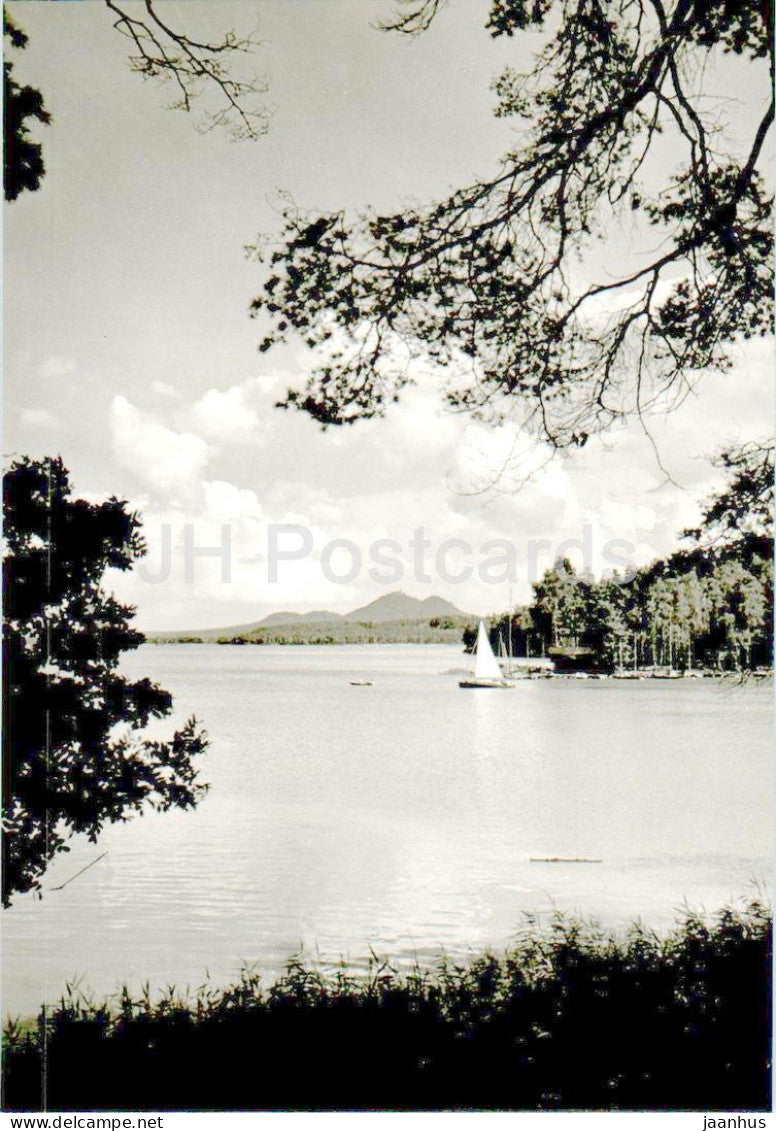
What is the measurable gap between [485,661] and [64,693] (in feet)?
7.48

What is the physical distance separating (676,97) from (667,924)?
11.4 feet

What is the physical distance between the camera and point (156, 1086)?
7.63 ft

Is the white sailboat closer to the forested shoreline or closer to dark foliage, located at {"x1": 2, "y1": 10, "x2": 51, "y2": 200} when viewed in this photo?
the forested shoreline

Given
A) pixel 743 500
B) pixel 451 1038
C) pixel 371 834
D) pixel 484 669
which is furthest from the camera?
pixel 484 669

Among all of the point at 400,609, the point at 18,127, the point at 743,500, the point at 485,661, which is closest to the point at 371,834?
the point at 485,661

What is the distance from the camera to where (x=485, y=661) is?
161 inches

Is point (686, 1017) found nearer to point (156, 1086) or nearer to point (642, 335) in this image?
point (156, 1086)

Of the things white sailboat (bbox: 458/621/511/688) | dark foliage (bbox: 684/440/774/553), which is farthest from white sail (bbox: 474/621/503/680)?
dark foliage (bbox: 684/440/774/553)

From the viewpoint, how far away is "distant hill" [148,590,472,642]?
3.32m

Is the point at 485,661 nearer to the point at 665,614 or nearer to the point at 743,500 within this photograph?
the point at 665,614

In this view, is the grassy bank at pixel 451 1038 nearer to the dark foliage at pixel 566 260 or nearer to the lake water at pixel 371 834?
the lake water at pixel 371 834

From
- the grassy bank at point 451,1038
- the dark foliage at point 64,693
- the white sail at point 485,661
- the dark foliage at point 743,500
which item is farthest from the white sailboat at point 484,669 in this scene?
the dark foliage at point 64,693
